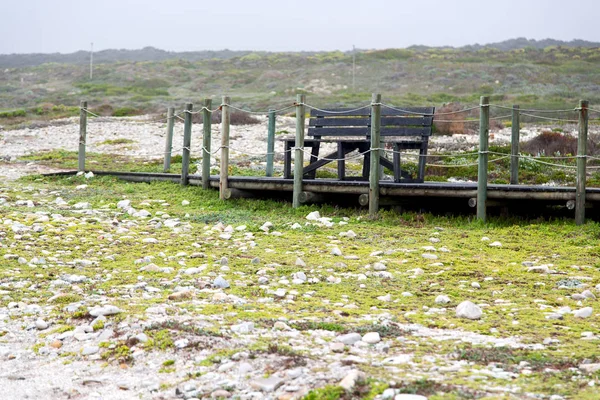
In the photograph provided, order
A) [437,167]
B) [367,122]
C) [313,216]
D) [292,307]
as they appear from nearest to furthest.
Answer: [292,307]
[313,216]
[367,122]
[437,167]

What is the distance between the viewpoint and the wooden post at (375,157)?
13.3 meters

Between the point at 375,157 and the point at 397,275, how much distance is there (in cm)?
507

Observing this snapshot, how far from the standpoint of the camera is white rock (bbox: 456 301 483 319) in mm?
6750

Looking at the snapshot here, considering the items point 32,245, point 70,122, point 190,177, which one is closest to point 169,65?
point 70,122

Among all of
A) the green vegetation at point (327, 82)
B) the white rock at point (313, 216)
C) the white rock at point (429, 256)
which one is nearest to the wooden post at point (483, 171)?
the white rock at point (313, 216)

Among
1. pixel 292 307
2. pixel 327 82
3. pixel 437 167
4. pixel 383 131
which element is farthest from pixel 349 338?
pixel 327 82

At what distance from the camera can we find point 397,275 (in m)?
8.61

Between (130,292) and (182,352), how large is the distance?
82.6 inches

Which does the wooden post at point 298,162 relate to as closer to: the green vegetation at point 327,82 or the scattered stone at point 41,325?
the scattered stone at point 41,325

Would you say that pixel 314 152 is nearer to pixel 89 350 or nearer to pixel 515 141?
pixel 515 141

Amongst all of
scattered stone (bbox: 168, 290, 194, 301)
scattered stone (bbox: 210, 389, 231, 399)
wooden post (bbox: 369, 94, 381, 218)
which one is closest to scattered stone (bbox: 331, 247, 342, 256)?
scattered stone (bbox: 168, 290, 194, 301)

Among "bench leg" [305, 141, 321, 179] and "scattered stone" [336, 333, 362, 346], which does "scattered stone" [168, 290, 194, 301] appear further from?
"bench leg" [305, 141, 321, 179]

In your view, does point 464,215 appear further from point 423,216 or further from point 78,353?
point 78,353

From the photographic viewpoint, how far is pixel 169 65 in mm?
102062
